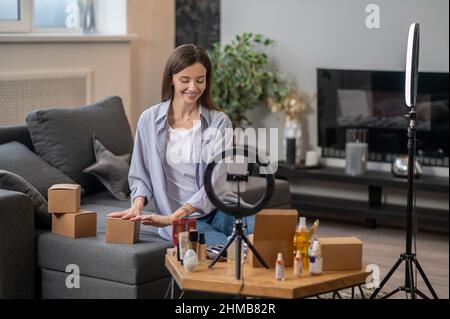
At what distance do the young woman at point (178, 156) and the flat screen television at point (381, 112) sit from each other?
2.52m

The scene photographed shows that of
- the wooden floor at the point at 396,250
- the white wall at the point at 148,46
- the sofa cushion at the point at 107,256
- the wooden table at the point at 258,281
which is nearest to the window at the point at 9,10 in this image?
the white wall at the point at 148,46

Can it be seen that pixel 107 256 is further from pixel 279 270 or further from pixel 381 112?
pixel 381 112

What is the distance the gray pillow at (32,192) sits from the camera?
3.67 m

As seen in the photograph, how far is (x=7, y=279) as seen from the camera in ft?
11.5

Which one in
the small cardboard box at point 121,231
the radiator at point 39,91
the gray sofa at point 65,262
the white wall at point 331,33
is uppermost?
the white wall at point 331,33

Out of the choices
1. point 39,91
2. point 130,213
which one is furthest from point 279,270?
point 39,91

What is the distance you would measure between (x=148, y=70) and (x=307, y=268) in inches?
149

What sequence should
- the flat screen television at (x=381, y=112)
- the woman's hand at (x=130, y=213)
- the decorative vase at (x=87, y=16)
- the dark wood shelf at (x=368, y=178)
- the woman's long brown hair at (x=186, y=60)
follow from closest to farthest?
the woman's long brown hair at (x=186, y=60), the woman's hand at (x=130, y=213), the dark wood shelf at (x=368, y=178), the flat screen television at (x=381, y=112), the decorative vase at (x=87, y=16)

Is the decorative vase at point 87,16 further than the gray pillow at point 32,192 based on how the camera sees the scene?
Yes

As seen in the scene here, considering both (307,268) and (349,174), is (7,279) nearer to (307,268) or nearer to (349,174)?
(307,268)

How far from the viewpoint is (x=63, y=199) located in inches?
143

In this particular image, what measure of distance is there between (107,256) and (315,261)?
105 cm

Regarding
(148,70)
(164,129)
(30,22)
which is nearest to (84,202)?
(164,129)

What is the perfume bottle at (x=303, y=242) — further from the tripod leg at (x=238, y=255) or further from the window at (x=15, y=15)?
the window at (x=15, y=15)
